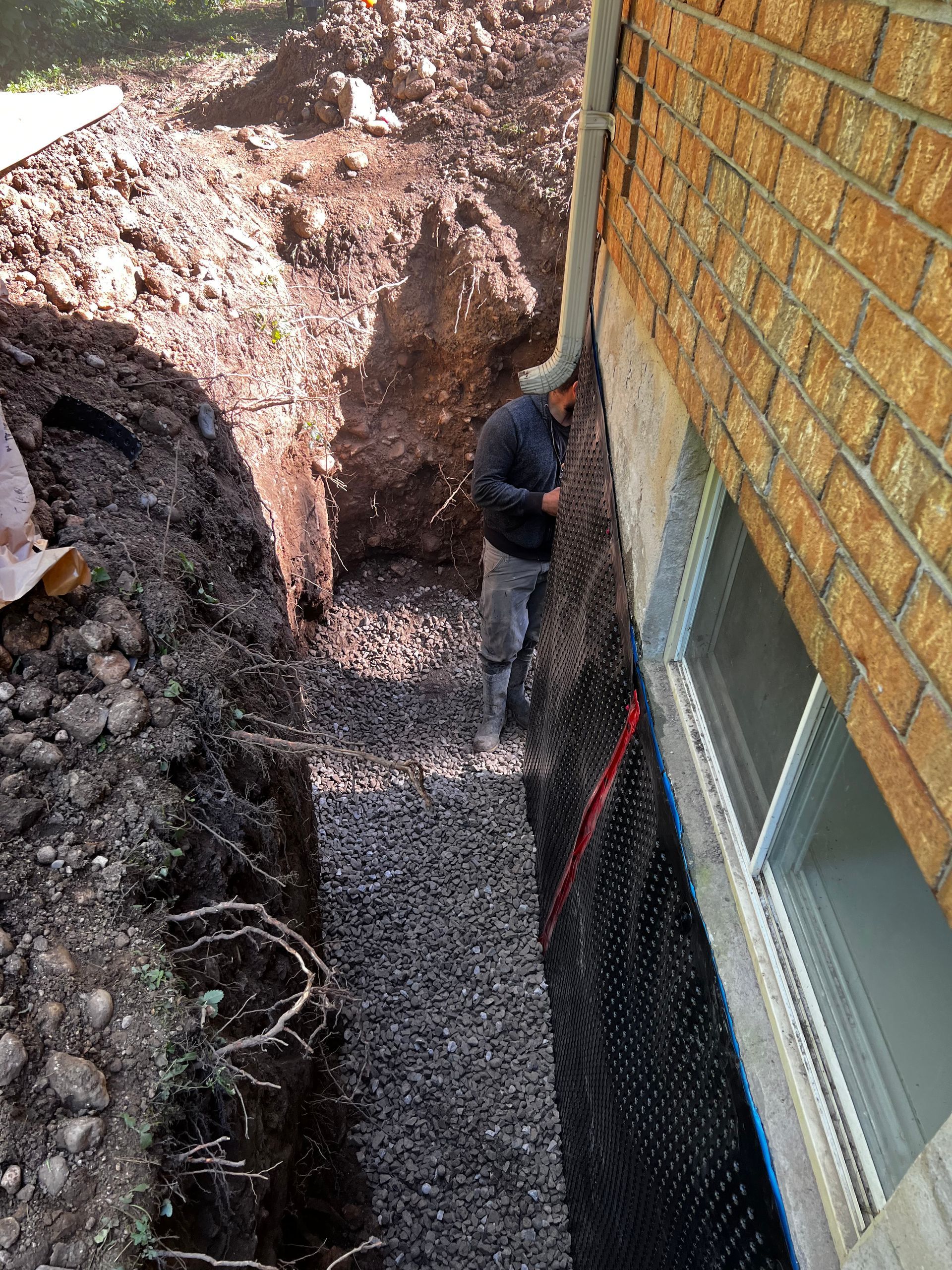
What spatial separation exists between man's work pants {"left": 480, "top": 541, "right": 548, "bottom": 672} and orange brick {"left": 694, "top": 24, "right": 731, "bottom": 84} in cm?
290

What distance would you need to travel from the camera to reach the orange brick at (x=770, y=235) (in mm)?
1345

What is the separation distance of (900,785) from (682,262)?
1455 mm

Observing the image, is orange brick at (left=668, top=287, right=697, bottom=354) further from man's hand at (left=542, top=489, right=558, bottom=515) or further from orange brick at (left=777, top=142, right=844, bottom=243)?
man's hand at (left=542, top=489, right=558, bottom=515)

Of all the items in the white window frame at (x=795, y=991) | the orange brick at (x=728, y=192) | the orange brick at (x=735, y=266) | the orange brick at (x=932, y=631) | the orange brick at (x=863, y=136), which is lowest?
the white window frame at (x=795, y=991)

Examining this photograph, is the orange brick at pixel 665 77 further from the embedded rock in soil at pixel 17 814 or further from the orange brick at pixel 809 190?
the embedded rock in soil at pixel 17 814

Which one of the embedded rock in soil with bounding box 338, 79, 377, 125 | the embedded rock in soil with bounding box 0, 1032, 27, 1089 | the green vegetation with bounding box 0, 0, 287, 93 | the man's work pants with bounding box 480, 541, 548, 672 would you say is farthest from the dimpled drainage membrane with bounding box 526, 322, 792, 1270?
the green vegetation with bounding box 0, 0, 287, 93

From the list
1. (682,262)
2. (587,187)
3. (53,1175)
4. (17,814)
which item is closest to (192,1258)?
(53,1175)

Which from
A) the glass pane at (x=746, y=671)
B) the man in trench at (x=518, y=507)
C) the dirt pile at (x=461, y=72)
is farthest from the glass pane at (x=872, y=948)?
the dirt pile at (x=461, y=72)

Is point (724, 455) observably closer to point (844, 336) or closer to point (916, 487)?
point (844, 336)

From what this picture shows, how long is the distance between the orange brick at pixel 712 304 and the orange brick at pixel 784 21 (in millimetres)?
426

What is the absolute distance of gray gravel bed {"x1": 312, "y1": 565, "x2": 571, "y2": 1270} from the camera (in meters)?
3.10

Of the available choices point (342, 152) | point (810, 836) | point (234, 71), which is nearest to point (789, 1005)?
point (810, 836)

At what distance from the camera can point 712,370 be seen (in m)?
1.72

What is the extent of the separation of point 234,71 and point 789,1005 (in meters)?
11.9
